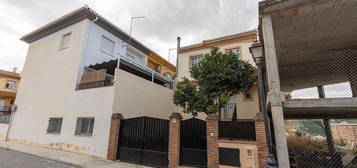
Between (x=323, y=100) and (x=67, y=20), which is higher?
(x=67, y=20)

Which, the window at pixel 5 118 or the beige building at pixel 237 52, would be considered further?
the window at pixel 5 118

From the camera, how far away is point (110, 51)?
13734 mm

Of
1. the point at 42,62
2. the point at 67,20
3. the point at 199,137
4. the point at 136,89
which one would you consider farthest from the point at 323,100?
the point at 42,62

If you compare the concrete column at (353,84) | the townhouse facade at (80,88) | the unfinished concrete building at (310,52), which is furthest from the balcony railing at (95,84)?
the concrete column at (353,84)

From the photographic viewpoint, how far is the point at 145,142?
294 inches

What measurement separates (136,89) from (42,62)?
28.9 feet

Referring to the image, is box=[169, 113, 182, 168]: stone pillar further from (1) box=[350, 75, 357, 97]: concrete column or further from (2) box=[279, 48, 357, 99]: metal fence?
(1) box=[350, 75, 357, 97]: concrete column

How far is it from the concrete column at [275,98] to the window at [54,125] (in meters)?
11.6

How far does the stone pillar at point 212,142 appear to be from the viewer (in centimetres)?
595

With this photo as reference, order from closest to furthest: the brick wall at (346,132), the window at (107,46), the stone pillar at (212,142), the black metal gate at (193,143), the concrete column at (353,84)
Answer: the stone pillar at (212,142), the black metal gate at (193,143), the concrete column at (353,84), the brick wall at (346,132), the window at (107,46)

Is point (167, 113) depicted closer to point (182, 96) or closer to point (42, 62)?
point (182, 96)

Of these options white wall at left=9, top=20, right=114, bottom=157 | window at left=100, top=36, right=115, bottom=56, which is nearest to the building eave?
window at left=100, top=36, right=115, bottom=56

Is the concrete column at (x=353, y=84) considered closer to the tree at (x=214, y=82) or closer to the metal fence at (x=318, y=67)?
the metal fence at (x=318, y=67)

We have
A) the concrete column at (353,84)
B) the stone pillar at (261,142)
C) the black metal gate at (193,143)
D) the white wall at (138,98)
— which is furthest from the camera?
the white wall at (138,98)
